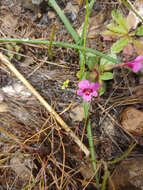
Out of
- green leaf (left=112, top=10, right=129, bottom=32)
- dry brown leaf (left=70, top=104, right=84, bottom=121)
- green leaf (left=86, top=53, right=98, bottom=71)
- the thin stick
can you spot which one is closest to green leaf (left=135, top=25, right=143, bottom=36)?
green leaf (left=112, top=10, right=129, bottom=32)

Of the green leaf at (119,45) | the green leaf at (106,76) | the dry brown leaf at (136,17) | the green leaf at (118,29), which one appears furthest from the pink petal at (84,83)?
the dry brown leaf at (136,17)

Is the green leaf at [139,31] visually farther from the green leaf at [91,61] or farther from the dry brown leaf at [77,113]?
the dry brown leaf at [77,113]

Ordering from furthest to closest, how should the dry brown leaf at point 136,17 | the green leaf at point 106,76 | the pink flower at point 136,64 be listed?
the dry brown leaf at point 136,17 → the green leaf at point 106,76 → the pink flower at point 136,64

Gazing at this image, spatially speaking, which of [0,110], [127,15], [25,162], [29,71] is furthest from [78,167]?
[127,15]

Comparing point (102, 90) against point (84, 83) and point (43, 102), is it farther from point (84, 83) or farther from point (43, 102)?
point (43, 102)

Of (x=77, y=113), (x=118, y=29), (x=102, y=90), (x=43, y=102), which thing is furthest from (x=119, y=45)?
(x=43, y=102)

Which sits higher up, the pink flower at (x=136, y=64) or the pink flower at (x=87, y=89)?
the pink flower at (x=136, y=64)

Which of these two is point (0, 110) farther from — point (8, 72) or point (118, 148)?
point (118, 148)

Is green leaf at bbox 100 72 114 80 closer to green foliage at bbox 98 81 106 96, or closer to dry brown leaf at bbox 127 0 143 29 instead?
green foliage at bbox 98 81 106 96
